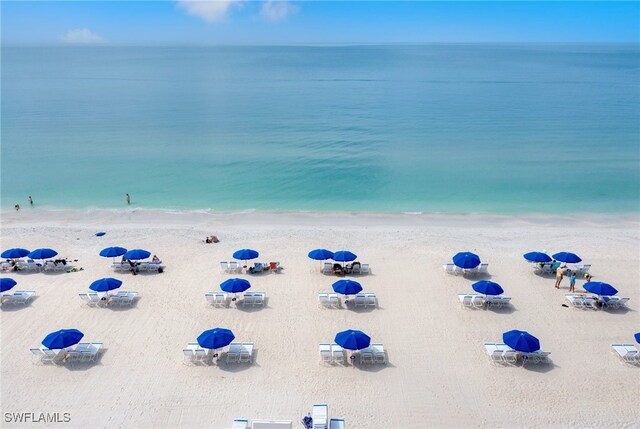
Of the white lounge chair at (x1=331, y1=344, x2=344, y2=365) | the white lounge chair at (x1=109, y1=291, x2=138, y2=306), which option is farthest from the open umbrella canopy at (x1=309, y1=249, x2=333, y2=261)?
the white lounge chair at (x1=109, y1=291, x2=138, y2=306)

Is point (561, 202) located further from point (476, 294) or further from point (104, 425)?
point (104, 425)

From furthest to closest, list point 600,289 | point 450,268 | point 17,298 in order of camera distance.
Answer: point 450,268 < point 17,298 < point 600,289

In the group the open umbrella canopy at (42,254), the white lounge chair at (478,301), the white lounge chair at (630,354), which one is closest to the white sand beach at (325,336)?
the white lounge chair at (630,354)

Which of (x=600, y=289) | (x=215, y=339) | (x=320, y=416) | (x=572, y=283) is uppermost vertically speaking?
(x=600, y=289)

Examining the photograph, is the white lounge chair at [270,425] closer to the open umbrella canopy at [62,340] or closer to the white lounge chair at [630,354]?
the open umbrella canopy at [62,340]

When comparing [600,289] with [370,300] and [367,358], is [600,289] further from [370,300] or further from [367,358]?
[367,358]

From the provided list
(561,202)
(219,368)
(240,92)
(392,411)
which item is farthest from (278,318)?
(240,92)

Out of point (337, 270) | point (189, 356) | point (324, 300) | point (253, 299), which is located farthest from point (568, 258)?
point (189, 356)
